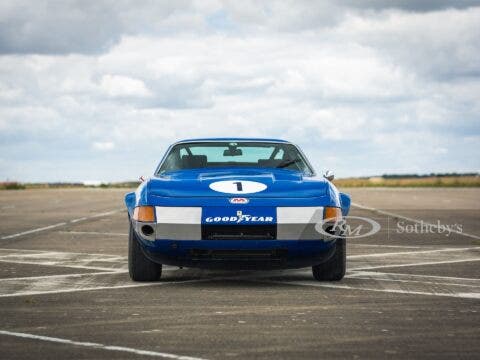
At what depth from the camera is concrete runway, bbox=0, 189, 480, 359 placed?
548 centimetres

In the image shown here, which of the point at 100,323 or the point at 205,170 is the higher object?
the point at 205,170

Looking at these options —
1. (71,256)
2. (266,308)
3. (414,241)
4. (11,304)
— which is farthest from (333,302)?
(414,241)

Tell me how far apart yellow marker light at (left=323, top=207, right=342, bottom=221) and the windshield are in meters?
1.10

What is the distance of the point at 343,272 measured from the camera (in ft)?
29.1

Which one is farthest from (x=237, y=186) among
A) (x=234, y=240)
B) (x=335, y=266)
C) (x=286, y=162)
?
(x=286, y=162)

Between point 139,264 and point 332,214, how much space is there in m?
2.00

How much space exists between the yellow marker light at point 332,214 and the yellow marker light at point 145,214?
1553 mm

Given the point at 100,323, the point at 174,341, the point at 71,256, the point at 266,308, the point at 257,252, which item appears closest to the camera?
the point at 174,341

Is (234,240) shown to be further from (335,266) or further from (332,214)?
(335,266)

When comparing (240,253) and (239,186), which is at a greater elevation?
(239,186)

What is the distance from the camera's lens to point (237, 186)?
27.0 feet

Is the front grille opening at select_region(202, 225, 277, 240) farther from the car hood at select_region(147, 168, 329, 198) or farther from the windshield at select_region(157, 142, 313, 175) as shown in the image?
the windshield at select_region(157, 142, 313, 175)

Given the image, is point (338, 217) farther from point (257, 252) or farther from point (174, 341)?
point (174, 341)

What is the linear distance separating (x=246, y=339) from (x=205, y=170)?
3648 mm
